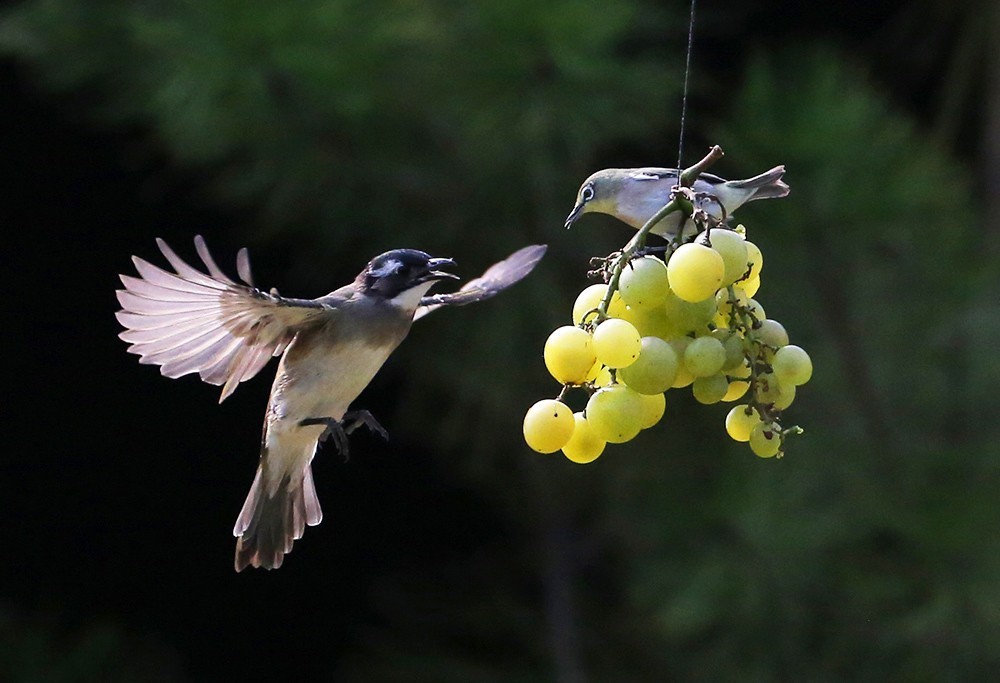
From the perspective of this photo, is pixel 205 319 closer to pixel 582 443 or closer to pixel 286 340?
pixel 286 340

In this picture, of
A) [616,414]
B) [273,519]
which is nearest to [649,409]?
[616,414]

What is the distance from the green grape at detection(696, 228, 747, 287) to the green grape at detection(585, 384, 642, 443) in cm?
10

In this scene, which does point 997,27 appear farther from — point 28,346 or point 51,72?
point 28,346

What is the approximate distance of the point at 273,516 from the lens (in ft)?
4.77

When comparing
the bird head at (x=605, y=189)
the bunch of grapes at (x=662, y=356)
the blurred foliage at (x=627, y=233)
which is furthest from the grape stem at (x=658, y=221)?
the blurred foliage at (x=627, y=233)

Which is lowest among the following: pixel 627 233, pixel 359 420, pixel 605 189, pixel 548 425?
pixel 548 425

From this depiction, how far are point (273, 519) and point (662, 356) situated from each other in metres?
0.73

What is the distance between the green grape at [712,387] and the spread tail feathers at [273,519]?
2.15 ft

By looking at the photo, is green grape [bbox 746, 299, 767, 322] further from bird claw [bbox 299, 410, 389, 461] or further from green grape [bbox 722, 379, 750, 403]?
bird claw [bbox 299, 410, 389, 461]

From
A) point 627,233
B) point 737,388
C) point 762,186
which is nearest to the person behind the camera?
point 737,388

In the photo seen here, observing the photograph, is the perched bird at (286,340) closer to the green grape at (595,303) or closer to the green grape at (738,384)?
the green grape at (595,303)

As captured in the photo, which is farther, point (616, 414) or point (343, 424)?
point (343, 424)

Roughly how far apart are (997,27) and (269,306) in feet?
7.39

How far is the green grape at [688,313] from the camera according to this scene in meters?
0.87
